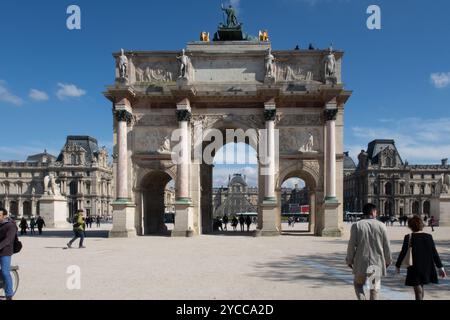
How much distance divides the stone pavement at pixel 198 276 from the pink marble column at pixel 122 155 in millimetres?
9954

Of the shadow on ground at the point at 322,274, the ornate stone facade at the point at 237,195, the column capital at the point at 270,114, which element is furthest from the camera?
the ornate stone facade at the point at 237,195

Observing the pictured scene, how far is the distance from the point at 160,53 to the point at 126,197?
31.4 feet

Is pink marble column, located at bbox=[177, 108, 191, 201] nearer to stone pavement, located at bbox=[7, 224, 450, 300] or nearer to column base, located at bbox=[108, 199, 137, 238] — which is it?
column base, located at bbox=[108, 199, 137, 238]

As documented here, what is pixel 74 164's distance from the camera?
3912 inches

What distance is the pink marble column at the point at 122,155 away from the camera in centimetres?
2708

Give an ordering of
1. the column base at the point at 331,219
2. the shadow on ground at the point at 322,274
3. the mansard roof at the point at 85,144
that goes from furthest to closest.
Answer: the mansard roof at the point at 85,144, the column base at the point at 331,219, the shadow on ground at the point at 322,274

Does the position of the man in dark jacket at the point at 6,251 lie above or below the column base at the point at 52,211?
above

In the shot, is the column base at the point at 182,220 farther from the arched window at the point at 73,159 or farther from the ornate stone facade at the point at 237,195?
the ornate stone facade at the point at 237,195

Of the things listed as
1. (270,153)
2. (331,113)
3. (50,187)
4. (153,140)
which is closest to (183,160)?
(153,140)

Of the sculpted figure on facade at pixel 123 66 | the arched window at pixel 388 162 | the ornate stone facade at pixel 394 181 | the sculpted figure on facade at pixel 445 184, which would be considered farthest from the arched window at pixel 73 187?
the sculpted figure on facade at pixel 445 184

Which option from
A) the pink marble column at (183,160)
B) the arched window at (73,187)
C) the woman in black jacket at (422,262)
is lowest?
the arched window at (73,187)

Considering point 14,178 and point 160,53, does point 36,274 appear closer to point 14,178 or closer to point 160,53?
point 160,53

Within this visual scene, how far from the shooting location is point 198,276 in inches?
440
